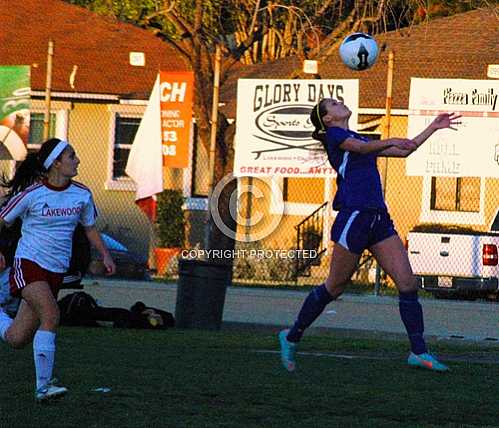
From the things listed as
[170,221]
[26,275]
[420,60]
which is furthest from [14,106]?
[26,275]

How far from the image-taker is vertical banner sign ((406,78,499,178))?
2044cm

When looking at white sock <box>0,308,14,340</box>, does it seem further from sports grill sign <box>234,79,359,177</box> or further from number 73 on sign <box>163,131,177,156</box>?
number 73 on sign <box>163,131,177,156</box>

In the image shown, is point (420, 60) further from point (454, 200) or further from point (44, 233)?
point (44, 233)

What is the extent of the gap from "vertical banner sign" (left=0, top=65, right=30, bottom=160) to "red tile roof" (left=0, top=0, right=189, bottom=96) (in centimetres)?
641

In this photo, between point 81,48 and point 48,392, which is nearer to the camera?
point 48,392

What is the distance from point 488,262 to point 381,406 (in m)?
12.4

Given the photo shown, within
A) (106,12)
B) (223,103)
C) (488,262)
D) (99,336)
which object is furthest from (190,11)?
(99,336)

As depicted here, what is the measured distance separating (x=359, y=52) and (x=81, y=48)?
15.0 metres

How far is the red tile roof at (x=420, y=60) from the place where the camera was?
2615cm

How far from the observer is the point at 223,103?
1103 inches

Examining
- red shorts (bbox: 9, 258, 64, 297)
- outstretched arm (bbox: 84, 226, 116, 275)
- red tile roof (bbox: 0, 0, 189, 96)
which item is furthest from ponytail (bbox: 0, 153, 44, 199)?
red tile roof (bbox: 0, 0, 189, 96)

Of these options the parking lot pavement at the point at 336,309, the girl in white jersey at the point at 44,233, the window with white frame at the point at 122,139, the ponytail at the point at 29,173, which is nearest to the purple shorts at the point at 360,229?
the girl in white jersey at the point at 44,233

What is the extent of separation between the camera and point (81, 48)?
31234mm

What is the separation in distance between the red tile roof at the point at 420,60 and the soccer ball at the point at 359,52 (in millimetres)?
7856
